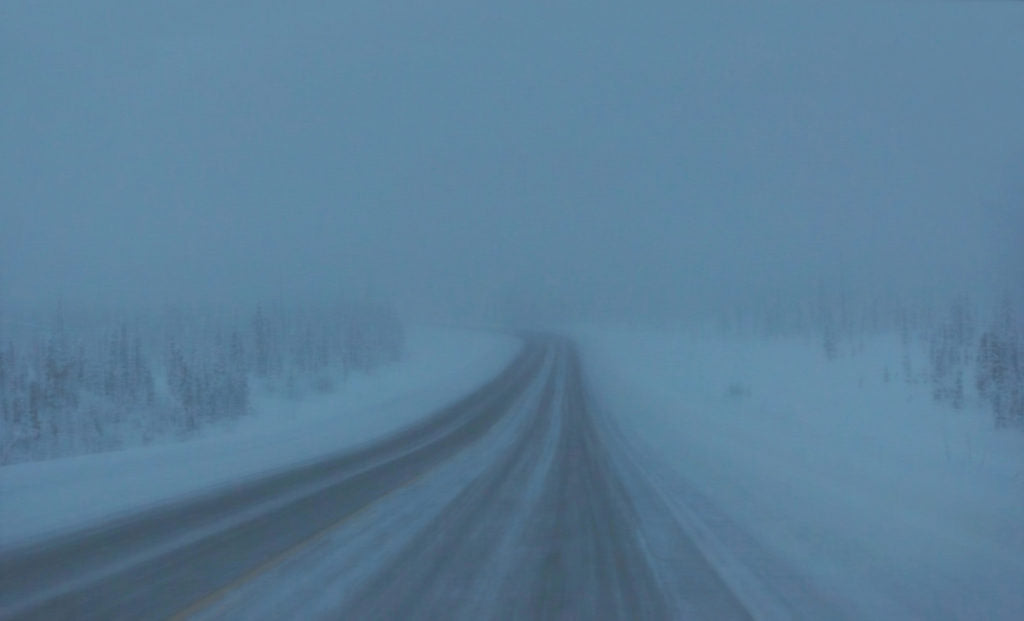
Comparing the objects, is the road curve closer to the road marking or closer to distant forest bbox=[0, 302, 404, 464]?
the road marking

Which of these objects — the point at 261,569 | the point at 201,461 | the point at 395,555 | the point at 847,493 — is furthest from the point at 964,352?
the point at 261,569

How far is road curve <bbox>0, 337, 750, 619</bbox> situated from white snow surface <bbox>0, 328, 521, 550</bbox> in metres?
0.75

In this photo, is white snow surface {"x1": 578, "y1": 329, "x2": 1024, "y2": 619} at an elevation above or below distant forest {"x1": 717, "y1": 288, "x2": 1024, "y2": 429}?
below

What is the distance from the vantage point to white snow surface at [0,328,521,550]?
11852mm

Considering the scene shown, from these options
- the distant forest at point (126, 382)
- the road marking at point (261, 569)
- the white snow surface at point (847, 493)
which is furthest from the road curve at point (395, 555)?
the distant forest at point (126, 382)

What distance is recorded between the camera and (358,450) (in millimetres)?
18047

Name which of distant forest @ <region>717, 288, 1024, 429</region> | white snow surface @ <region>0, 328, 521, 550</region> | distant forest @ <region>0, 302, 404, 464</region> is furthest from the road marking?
distant forest @ <region>717, 288, 1024, 429</region>

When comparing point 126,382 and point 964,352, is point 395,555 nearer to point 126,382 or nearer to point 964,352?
point 126,382

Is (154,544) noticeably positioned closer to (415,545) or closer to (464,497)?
(415,545)

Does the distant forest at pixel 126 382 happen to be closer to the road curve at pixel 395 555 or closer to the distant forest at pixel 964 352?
the road curve at pixel 395 555

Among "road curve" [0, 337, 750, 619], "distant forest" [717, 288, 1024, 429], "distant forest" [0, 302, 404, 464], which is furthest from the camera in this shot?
"distant forest" [0, 302, 404, 464]

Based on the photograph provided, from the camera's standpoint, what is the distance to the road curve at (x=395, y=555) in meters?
7.51

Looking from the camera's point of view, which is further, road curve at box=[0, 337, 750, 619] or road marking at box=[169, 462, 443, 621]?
road curve at box=[0, 337, 750, 619]

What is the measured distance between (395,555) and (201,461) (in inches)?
327
